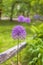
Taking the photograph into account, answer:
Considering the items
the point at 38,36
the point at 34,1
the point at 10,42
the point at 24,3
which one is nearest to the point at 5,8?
the point at 24,3

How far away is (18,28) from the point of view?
10.5 ft

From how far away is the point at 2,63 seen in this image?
392cm

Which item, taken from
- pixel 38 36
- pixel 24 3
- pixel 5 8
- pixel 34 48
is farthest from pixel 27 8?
pixel 34 48

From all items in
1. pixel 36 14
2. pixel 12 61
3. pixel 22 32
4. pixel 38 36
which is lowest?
pixel 36 14

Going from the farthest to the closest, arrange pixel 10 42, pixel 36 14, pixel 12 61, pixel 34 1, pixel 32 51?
pixel 36 14 → pixel 34 1 → pixel 10 42 → pixel 12 61 → pixel 32 51

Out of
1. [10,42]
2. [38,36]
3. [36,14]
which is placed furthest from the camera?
[36,14]

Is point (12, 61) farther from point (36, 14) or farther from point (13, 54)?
point (36, 14)

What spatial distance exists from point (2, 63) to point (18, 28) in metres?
0.99

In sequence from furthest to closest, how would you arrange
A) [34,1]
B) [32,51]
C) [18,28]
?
1. [34,1]
2. [32,51]
3. [18,28]

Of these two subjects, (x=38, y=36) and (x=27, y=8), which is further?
(x=27, y=8)

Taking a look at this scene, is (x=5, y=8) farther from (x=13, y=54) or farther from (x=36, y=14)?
(x=13, y=54)

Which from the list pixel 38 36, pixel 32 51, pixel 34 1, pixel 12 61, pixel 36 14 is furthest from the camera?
pixel 36 14

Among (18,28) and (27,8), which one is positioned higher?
(18,28)

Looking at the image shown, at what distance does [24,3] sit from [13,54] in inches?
227
